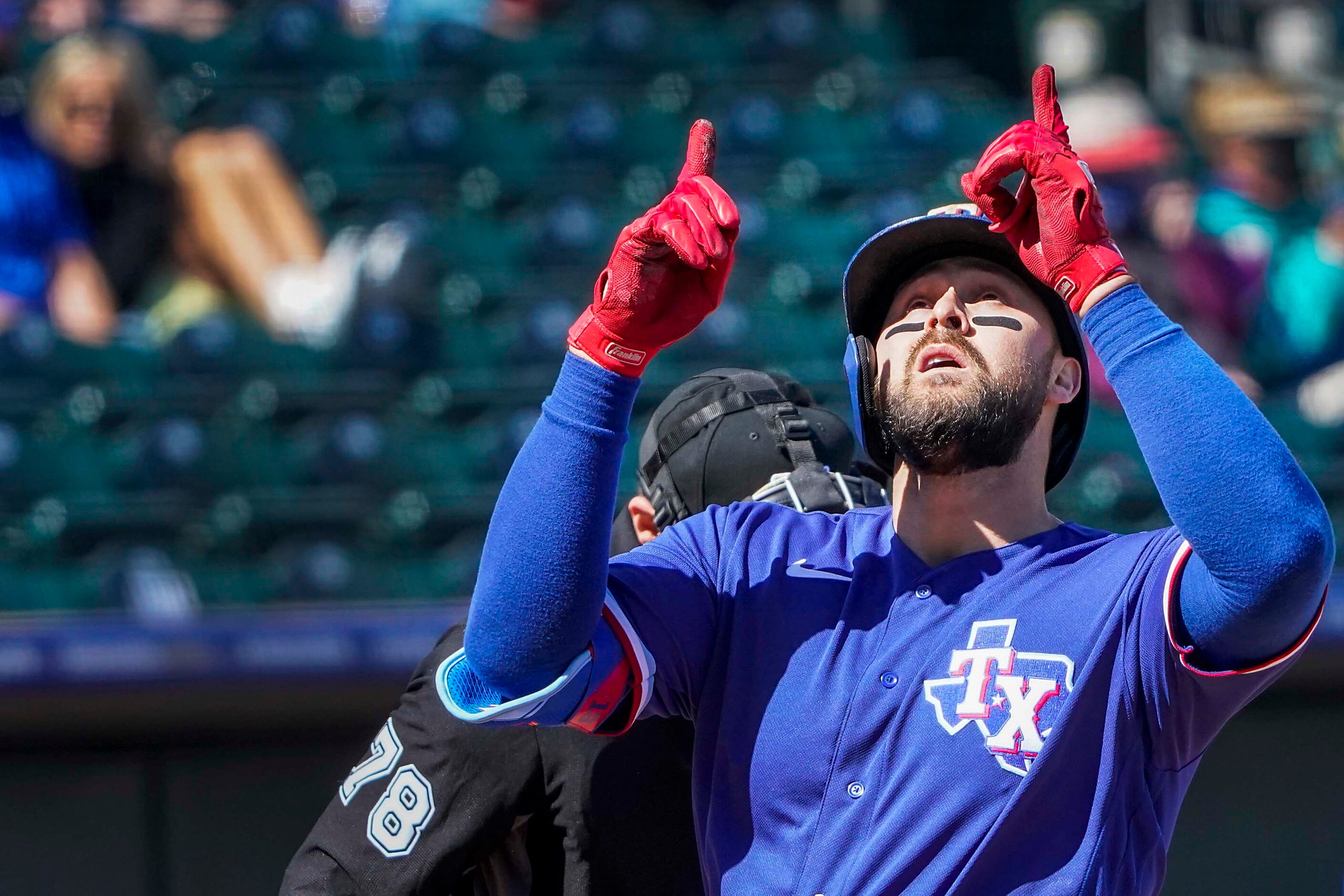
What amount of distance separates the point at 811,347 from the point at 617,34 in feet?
6.07

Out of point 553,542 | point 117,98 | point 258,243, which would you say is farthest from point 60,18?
point 553,542

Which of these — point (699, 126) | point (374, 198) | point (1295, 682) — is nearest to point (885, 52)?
point (374, 198)

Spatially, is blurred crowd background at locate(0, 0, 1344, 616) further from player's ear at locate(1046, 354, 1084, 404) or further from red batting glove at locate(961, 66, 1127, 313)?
red batting glove at locate(961, 66, 1127, 313)

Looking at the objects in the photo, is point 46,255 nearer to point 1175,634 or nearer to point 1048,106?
point 1048,106

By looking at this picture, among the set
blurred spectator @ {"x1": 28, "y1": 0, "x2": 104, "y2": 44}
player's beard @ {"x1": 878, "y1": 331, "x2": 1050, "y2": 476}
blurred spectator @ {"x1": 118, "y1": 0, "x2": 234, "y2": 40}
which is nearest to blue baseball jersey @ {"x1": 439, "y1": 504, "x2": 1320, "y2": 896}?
player's beard @ {"x1": 878, "y1": 331, "x2": 1050, "y2": 476}

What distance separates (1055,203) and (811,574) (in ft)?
1.58

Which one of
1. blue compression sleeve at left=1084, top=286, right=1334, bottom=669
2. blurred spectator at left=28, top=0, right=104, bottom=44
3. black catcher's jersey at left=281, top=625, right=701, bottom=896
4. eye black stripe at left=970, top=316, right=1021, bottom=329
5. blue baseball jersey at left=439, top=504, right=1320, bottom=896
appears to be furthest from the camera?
blurred spectator at left=28, top=0, right=104, bottom=44

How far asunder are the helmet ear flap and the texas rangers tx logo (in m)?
0.31

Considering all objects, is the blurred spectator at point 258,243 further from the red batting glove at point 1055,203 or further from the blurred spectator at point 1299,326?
the red batting glove at point 1055,203

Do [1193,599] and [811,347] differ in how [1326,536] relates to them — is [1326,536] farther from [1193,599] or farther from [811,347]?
[811,347]

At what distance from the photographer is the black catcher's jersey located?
1932mm

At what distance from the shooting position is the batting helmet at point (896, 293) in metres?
1.82

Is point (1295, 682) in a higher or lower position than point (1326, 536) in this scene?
lower

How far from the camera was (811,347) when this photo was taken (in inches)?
224
